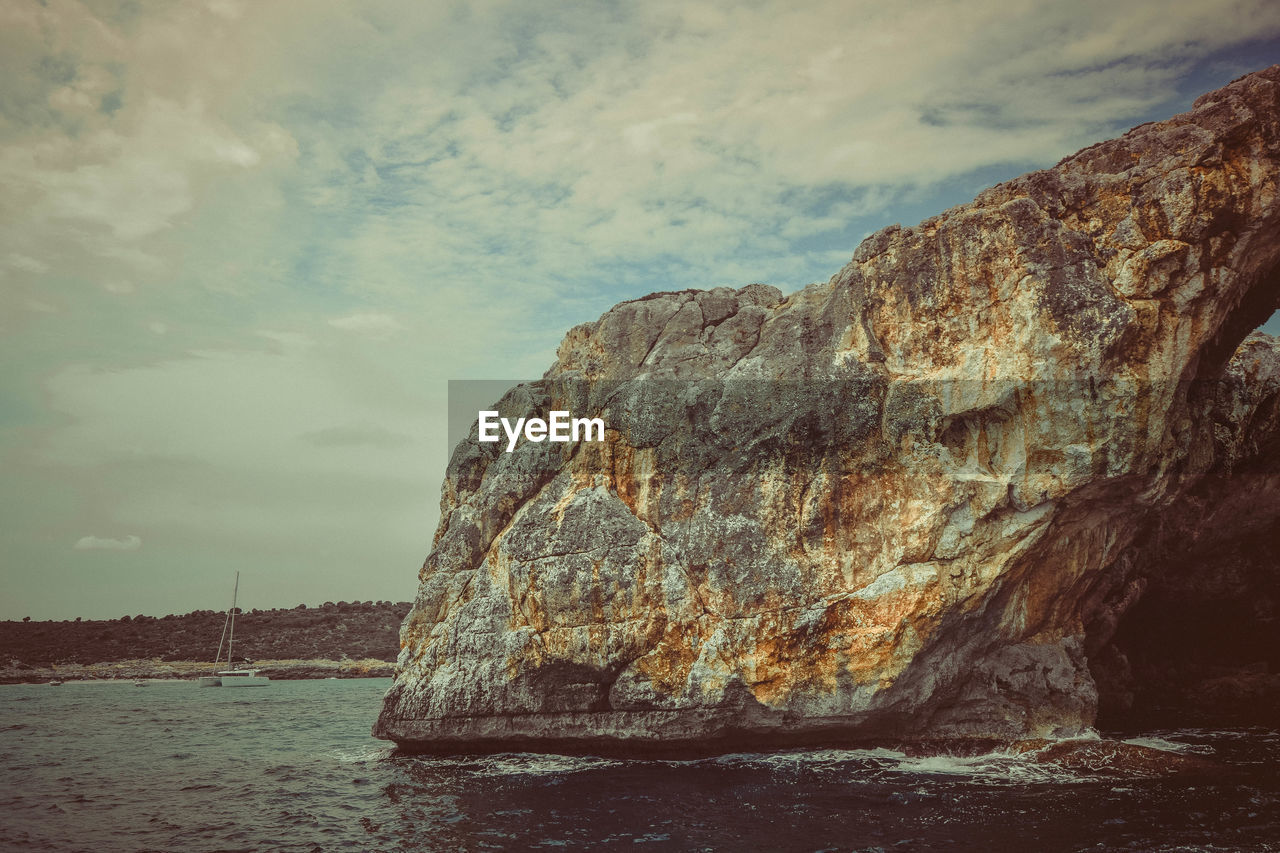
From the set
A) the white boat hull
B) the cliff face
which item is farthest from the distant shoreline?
the cliff face

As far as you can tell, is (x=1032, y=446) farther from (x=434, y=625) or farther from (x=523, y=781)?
(x=434, y=625)

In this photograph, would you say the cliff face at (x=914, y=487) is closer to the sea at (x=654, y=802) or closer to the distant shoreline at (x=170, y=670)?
the sea at (x=654, y=802)

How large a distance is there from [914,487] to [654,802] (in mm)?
10140

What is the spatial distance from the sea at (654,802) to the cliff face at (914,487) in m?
1.58

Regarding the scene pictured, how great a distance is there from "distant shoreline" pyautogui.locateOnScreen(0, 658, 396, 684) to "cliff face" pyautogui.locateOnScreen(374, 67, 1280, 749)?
60474 millimetres

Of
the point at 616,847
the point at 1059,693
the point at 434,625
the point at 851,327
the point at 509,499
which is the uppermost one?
the point at 851,327

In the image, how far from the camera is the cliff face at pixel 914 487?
18.1 meters

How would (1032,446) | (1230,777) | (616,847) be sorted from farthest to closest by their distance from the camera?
(1032,446) < (1230,777) < (616,847)

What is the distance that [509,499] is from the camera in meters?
24.4

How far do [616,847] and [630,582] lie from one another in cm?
825

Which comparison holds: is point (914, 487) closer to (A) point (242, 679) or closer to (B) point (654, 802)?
(B) point (654, 802)

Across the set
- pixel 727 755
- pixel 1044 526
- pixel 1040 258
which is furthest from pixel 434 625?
pixel 1040 258

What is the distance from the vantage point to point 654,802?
16875mm

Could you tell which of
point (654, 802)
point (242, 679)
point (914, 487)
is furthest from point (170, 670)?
point (914, 487)
